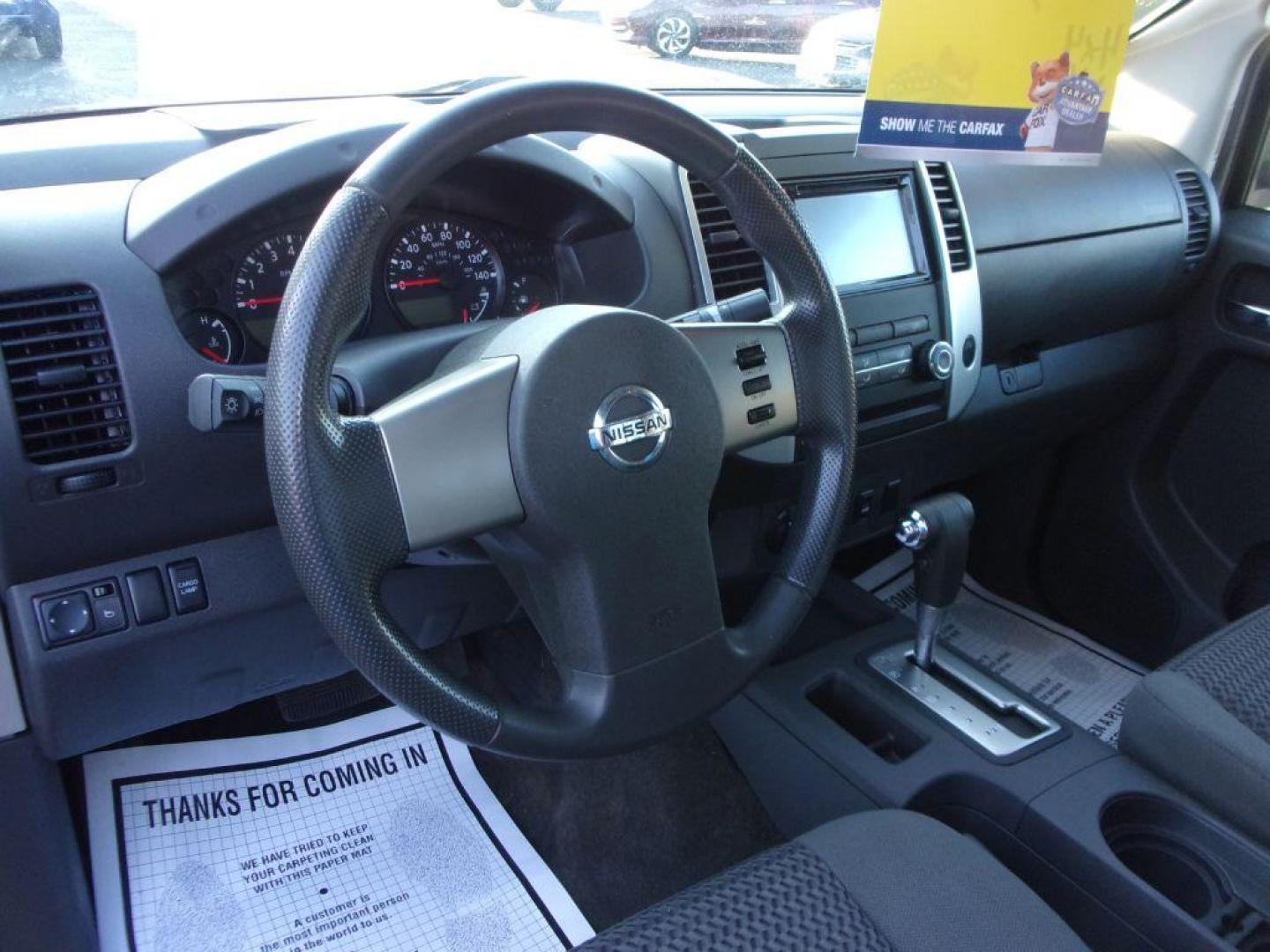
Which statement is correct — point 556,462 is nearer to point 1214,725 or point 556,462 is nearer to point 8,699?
point 8,699

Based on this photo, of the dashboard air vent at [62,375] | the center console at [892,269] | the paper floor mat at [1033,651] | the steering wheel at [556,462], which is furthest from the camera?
the paper floor mat at [1033,651]

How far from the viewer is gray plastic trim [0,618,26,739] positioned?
36.0 inches

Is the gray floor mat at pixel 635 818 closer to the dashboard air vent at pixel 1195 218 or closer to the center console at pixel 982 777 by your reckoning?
the center console at pixel 982 777

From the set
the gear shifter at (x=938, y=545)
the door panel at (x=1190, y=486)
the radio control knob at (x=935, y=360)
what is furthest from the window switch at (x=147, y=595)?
the door panel at (x=1190, y=486)

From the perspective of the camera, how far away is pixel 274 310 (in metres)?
0.99

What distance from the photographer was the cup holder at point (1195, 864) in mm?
1016

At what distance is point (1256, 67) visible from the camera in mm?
1822

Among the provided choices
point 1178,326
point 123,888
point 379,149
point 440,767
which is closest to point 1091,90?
point 379,149

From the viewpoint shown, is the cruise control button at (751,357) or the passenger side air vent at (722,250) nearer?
the cruise control button at (751,357)

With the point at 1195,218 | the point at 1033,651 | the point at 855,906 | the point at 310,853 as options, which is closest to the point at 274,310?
the point at 310,853

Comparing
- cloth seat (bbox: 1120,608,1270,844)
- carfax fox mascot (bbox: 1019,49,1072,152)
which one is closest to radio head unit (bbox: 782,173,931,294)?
carfax fox mascot (bbox: 1019,49,1072,152)

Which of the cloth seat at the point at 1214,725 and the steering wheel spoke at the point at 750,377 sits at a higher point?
the steering wheel spoke at the point at 750,377

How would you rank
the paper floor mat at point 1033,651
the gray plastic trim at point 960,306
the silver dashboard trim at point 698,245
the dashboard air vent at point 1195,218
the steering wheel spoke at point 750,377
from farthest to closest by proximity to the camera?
the dashboard air vent at point 1195,218 → the paper floor mat at point 1033,651 → the gray plastic trim at point 960,306 → the silver dashboard trim at point 698,245 → the steering wheel spoke at point 750,377

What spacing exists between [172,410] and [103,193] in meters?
0.20
